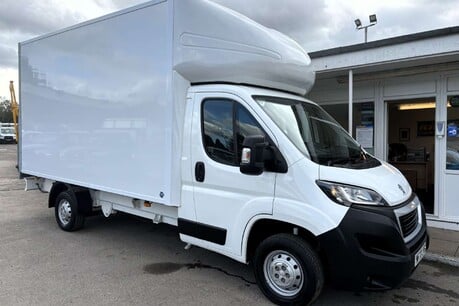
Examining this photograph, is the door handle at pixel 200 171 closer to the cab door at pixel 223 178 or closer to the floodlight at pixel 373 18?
the cab door at pixel 223 178

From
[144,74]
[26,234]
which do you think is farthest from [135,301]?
[26,234]

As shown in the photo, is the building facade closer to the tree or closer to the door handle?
the door handle

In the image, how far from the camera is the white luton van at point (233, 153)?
3393 mm

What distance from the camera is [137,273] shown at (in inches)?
183

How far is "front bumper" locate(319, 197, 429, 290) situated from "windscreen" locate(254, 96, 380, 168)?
1.98ft

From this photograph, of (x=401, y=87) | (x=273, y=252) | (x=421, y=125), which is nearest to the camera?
(x=273, y=252)

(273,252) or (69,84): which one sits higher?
(69,84)

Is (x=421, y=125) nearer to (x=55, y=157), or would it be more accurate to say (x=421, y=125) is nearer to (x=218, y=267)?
(x=218, y=267)

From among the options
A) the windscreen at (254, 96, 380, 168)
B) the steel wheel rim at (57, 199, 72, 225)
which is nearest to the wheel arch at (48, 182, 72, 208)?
the steel wheel rim at (57, 199, 72, 225)

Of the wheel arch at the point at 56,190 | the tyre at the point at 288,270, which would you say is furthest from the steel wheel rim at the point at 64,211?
the tyre at the point at 288,270

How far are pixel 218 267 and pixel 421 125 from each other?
24.5 feet

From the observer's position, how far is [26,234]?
641cm

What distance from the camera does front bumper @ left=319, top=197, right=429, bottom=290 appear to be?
10.7 ft

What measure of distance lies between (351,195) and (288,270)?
3.17ft
